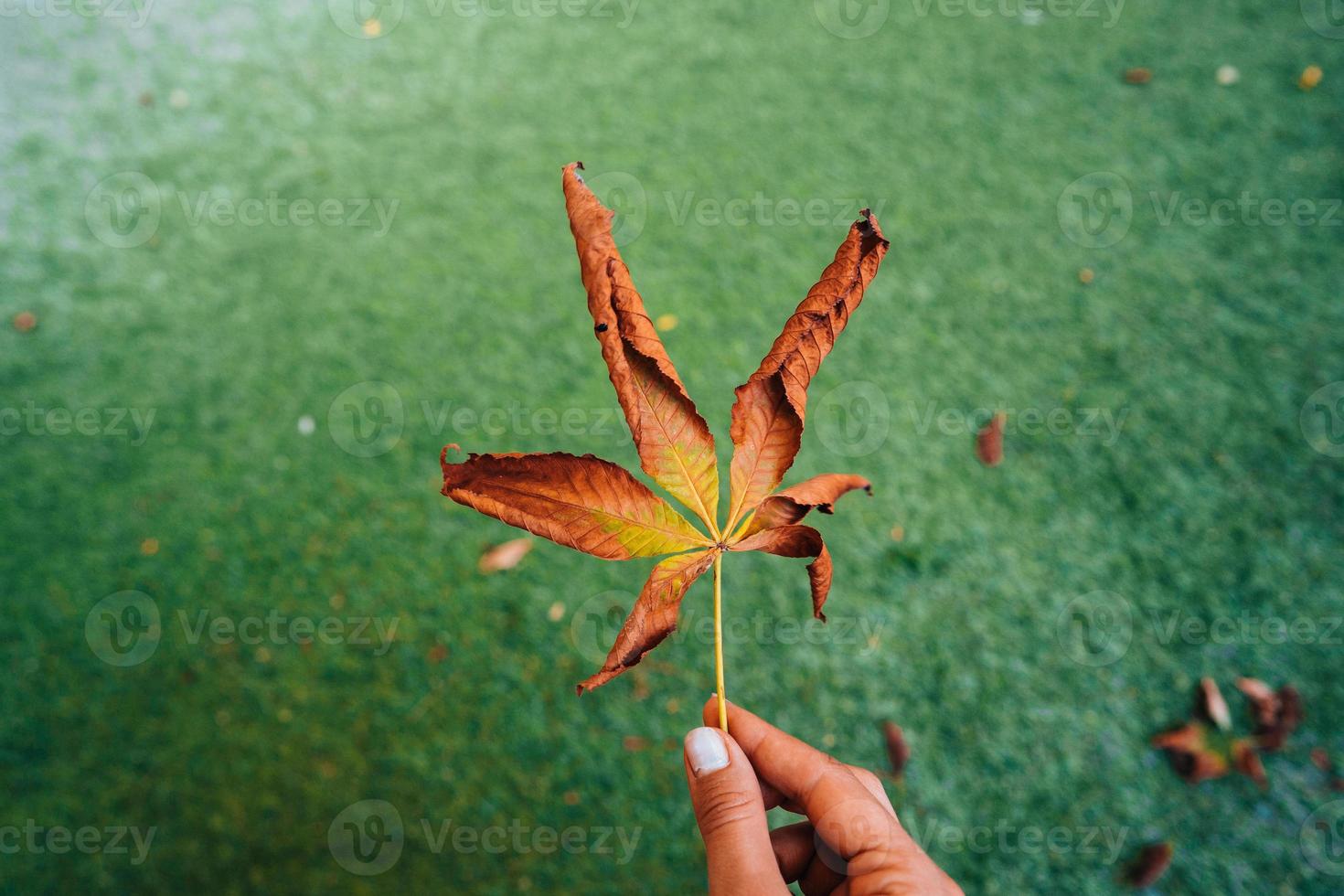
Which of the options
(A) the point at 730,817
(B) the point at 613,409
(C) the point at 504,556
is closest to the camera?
(A) the point at 730,817

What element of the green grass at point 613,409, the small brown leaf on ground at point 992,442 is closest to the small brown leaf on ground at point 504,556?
the green grass at point 613,409

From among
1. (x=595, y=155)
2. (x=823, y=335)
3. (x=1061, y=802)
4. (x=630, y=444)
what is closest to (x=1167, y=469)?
(x=1061, y=802)

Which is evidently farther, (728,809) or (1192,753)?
(1192,753)

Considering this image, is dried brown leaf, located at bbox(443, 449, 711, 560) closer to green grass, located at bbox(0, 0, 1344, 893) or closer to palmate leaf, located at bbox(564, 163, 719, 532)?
palmate leaf, located at bbox(564, 163, 719, 532)

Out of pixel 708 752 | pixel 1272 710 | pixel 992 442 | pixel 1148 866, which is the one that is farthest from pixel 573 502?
pixel 1272 710

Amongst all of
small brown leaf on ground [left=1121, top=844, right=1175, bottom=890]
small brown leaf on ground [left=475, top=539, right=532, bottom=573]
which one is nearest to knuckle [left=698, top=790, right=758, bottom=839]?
small brown leaf on ground [left=475, top=539, right=532, bottom=573]

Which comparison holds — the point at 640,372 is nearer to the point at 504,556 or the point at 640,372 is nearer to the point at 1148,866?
the point at 504,556

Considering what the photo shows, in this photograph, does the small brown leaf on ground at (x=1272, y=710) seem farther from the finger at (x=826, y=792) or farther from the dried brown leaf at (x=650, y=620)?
the dried brown leaf at (x=650, y=620)
